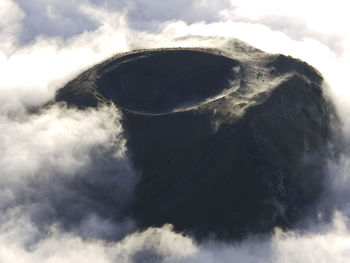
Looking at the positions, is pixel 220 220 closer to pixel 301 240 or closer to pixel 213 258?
pixel 213 258

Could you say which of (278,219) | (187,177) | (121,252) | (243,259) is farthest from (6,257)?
(278,219)

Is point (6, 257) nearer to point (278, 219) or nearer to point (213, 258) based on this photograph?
point (213, 258)

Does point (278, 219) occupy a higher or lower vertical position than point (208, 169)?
lower

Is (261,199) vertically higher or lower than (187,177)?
lower

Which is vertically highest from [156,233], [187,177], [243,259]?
[187,177]

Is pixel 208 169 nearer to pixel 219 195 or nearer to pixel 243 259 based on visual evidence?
pixel 219 195


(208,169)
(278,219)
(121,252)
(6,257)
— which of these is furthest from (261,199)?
(6,257)

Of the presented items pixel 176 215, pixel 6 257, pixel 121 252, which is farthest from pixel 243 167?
pixel 6 257
